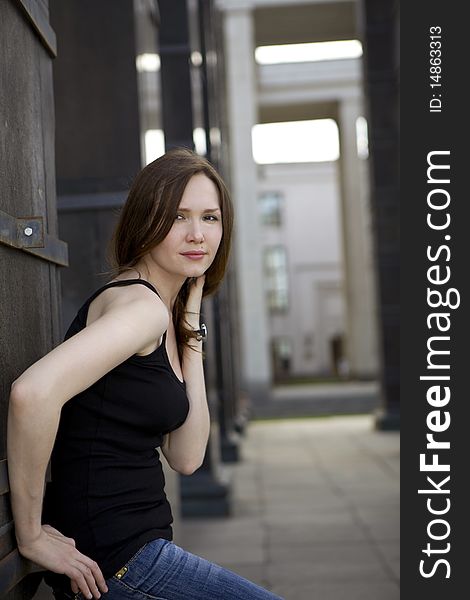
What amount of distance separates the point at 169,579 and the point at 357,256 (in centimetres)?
2922

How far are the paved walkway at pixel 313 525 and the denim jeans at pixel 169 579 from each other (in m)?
0.42

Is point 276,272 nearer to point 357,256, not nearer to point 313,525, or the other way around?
point 357,256

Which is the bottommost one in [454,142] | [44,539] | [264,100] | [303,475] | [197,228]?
[303,475]

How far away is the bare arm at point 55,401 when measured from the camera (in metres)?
1.79

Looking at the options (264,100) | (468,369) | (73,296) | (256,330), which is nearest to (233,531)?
(73,296)

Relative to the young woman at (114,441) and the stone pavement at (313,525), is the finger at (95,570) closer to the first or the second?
the young woman at (114,441)

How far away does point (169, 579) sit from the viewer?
1.95 m

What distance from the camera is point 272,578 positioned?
18.6ft

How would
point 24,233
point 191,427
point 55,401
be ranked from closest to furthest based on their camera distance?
1. point 55,401
2. point 24,233
3. point 191,427

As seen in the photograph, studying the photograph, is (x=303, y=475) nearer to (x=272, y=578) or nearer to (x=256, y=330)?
(x=272, y=578)

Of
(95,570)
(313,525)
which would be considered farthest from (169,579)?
(313,525)

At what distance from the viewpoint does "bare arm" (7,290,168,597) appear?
1.79 m

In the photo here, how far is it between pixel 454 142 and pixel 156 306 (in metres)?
1.59

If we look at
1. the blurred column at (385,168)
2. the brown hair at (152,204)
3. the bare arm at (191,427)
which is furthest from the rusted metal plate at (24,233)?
the blurred column at (385,168)
